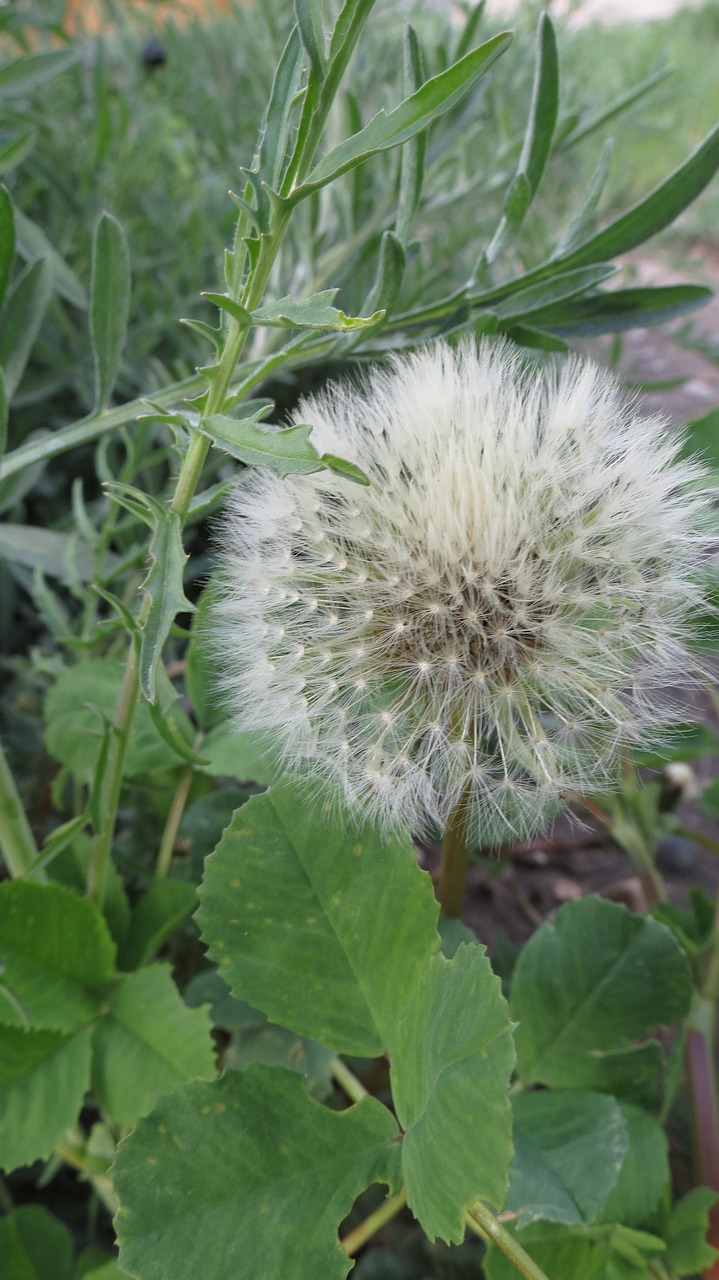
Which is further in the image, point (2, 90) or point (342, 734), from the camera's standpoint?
point (2, 90)

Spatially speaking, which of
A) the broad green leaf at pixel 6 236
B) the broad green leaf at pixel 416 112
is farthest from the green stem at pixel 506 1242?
the broad green leaf at pixel 6 236

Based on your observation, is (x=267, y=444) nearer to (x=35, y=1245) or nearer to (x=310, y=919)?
(x=310, y=919)

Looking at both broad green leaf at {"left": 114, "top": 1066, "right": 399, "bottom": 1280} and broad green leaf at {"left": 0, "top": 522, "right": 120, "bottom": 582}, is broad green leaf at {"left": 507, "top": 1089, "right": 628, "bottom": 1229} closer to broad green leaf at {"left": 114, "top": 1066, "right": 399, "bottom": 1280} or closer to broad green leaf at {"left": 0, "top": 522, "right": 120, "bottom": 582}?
broad green leaf at {"left": 114, "top": 1066, "right": 399, "bottom": 1280}

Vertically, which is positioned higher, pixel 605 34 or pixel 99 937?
pixel 605 34

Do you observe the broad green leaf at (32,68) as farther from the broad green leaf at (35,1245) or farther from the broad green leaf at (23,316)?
the broad green leaf at (35,1245)

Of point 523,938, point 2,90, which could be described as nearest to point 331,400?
point 2,90

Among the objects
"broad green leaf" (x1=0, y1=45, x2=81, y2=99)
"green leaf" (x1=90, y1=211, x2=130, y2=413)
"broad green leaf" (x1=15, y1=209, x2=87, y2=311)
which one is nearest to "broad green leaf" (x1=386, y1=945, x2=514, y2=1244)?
"green leaf" (x1=90, y1=211, x2=130, y2=413)

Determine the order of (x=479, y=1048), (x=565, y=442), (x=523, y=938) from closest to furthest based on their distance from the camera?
(x=479, y=1048), (x=565, y=442), (x=523, y=938)

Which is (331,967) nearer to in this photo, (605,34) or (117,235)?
(117,235)
